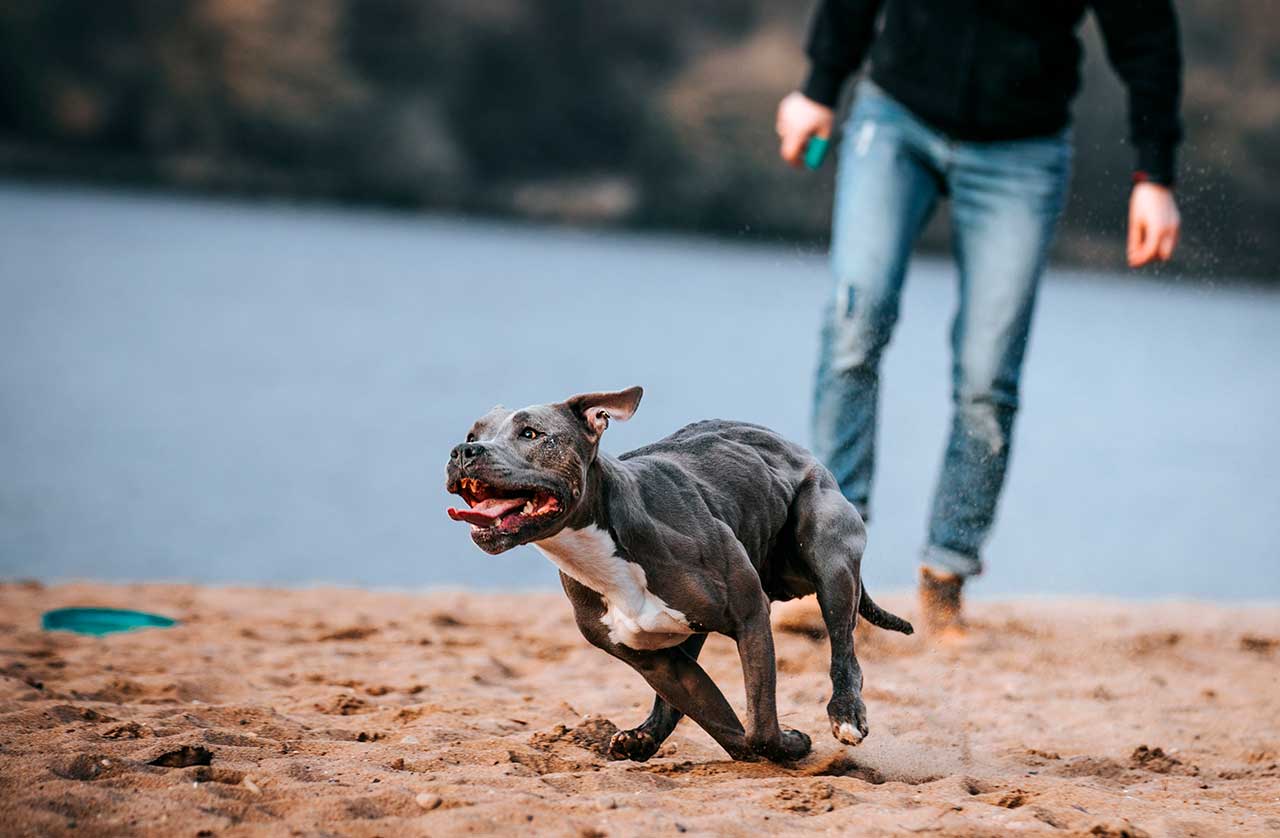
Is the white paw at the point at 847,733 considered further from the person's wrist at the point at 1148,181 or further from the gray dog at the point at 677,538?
the person's wrist at the point at 1148,181

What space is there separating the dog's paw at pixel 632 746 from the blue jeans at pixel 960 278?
5.68ft

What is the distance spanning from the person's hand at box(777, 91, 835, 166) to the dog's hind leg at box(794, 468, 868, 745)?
2.06 metres

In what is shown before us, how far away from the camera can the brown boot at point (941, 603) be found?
6.11m

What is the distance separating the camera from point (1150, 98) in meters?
6.05

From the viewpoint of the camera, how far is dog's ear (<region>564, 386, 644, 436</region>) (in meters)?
3.88

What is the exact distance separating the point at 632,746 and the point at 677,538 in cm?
74

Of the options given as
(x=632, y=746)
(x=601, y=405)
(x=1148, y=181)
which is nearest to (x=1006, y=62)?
(x=1148, y=181)

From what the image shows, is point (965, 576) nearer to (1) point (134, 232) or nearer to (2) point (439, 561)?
(2) point (439, 561)

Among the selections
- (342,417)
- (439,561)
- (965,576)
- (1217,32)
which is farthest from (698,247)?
(965,576)

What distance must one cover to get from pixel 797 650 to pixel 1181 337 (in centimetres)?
2270

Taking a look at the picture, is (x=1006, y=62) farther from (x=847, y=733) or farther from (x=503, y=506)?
(x=503, y=506)

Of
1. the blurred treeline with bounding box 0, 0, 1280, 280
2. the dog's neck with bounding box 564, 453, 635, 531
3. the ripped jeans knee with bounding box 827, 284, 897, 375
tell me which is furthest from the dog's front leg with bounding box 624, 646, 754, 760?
the blurred treeline with bounding box 0, 0, 1280, 280

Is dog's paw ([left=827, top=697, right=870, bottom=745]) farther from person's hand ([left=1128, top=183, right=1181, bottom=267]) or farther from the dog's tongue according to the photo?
person's hand ([left=1128, top=183, right=1181, bottom=267])

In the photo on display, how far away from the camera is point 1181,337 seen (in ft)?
87.7
